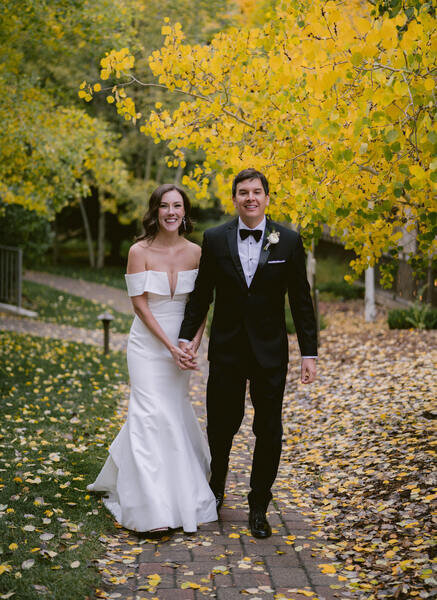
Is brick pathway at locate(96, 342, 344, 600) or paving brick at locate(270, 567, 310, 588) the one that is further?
paving brick at locate(270, 567, 310, 588)

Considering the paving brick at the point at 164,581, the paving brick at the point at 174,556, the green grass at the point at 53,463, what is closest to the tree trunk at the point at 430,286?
the green grass at the point at 53,463

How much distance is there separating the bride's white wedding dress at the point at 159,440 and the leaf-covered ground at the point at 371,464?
911 millimetres

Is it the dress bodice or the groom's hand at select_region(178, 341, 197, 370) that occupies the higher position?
the dress bodice

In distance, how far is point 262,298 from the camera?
4199 millimetres

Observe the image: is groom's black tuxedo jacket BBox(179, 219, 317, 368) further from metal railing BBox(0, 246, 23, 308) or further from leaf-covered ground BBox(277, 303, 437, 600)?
metal railing BBox(0, 246, 23, 308)

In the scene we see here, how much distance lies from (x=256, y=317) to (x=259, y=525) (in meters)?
1.36

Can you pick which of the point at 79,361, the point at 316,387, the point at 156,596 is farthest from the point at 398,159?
the point at 79,361

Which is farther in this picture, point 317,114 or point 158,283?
point 158,283

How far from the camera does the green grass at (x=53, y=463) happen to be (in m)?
3.68

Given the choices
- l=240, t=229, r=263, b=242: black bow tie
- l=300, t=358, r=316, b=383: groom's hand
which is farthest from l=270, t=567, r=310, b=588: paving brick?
l=240, t=229, r=263, b=242: black bow tie

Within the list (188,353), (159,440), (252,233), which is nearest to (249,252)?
(252,233)

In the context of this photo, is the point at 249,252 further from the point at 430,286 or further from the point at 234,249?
the point at 430,286

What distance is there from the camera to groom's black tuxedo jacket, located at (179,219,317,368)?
419 centimetres

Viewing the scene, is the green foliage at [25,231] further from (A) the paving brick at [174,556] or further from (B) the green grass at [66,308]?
(A) the paving brick at [174,556]
